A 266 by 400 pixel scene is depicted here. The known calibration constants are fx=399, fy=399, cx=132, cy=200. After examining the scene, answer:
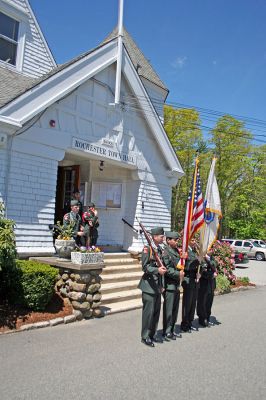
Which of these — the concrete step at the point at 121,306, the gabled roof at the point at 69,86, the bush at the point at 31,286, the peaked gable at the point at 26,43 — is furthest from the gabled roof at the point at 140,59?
the bush at the point at 31,286

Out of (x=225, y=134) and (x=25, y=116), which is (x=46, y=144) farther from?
(x=225, y=134)

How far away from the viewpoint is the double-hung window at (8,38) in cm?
1284

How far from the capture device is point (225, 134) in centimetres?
3612

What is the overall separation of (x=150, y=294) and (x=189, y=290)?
1379 mm

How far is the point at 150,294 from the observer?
21.5 ft

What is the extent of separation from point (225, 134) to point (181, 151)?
445 centimetres

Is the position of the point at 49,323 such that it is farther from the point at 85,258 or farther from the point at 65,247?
the point at 65,247

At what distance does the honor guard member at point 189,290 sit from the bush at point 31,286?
2.57 m

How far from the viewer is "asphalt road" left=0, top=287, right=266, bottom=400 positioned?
4617mm

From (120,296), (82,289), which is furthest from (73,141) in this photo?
(82,289)

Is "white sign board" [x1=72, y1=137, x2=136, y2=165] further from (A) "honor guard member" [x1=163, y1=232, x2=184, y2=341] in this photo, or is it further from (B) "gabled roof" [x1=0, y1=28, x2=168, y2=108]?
(A) "honor guard member" [x1=163, y1=232, x2=184, y2=341]

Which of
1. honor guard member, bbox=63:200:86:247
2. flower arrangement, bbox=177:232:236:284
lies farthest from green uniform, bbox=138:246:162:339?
flower arrangement, bbox=177:232:236:284

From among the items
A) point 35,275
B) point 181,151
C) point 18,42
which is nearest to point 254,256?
point 181,151

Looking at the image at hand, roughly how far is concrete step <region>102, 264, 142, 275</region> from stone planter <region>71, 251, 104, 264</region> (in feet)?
7.40
